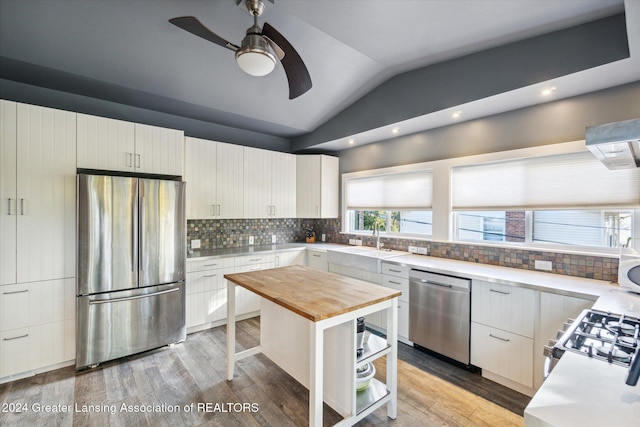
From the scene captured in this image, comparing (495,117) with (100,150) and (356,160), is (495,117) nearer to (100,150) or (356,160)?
(356,160)

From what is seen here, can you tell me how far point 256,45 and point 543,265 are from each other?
9.93 ft

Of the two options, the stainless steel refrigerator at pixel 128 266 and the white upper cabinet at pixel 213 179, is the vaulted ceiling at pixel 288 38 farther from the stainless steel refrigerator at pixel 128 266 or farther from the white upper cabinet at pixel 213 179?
the stainless steel refrigerator at pixel 128 266

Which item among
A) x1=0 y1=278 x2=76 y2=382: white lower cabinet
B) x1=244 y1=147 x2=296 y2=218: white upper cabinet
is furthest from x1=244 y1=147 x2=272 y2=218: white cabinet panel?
x1=0 y1=278 x2=76 y2=382: white lower cabinet

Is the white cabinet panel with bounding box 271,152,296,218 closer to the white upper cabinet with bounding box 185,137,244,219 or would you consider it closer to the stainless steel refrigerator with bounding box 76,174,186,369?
the white upper cabinet with bounding box 185,137,244,219

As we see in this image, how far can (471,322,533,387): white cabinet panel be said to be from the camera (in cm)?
219

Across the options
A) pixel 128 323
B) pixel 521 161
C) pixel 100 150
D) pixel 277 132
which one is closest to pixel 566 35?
pixel 521 161

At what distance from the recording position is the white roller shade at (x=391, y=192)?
3.57 meters

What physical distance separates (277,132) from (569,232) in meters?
3.94

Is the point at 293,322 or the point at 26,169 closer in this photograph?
the point at 293,322

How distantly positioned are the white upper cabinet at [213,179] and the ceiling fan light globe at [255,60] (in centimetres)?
215

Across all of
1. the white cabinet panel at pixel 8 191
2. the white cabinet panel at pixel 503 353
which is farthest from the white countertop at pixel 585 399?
the white cabinet panel at pixel 8 191

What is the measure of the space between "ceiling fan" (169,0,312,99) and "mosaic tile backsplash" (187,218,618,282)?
2.56 m

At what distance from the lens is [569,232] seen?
2.57 m

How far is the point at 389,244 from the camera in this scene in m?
3.96
